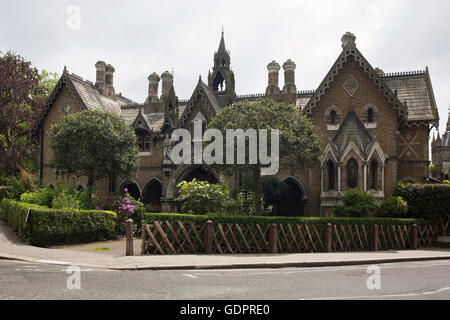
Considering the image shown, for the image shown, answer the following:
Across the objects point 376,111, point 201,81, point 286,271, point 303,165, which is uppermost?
point 201,81

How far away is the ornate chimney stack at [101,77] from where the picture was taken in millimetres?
43056

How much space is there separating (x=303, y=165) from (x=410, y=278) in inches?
416

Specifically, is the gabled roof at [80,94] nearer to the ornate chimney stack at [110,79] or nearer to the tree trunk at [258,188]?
the ornate chimney stack at [110,79]

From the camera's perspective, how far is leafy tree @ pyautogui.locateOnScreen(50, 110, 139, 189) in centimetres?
2717

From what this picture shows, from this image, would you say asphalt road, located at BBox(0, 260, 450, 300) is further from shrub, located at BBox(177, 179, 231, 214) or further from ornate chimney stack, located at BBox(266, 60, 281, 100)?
ornate chimney stack, located at BBox(266, 60, 281, 100)

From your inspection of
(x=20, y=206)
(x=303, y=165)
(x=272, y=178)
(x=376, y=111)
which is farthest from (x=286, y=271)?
(x=376, y=111)

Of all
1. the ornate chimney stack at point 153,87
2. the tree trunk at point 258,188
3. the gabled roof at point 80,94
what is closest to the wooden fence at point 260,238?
the tree trunk at point 258,188

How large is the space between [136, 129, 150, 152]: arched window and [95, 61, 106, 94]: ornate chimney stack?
339 inches

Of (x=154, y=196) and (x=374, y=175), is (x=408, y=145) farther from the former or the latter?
(x=154, y=196)

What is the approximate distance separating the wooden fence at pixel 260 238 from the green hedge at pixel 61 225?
15.1ft

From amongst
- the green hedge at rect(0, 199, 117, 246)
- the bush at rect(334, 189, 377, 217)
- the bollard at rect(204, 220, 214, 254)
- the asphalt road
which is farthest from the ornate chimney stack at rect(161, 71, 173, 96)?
the asphalt road

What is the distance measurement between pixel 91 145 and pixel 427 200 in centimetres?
2047
